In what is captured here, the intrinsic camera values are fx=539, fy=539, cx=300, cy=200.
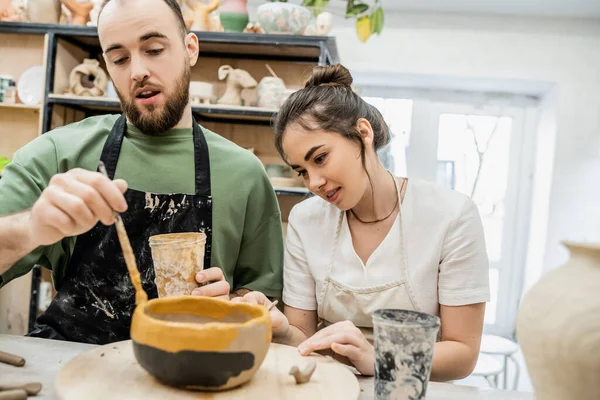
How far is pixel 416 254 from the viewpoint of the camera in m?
1.54

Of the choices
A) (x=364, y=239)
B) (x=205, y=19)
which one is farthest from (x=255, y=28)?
(x=364, y=239)

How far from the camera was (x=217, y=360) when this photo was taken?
88 cm

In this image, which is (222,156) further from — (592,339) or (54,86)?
(54,86)

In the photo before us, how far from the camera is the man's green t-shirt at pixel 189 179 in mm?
1609

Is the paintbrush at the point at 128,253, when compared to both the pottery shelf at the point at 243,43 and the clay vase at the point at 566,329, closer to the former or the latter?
the clay vase at the point at 566,329

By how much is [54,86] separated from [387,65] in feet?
8.69

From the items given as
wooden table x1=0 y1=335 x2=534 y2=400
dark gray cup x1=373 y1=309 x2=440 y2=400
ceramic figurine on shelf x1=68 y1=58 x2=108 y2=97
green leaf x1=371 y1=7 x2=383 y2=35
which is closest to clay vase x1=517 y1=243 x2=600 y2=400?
dark gray cup x1=373 y1=309 x2=440 y2=400

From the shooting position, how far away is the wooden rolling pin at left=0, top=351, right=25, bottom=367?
3.71 ft

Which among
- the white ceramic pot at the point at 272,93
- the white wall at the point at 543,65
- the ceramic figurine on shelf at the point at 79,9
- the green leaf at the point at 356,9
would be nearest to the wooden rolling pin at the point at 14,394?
the white ceramic pot at the point at 272,93

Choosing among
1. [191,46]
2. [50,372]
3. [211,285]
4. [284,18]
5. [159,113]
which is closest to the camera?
[50,372]

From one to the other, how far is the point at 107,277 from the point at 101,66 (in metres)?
2.77

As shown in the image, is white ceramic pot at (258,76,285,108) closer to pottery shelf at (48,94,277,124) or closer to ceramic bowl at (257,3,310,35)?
pottery shelf at (48,94,277,124)

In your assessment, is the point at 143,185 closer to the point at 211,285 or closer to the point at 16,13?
the point at 211,285

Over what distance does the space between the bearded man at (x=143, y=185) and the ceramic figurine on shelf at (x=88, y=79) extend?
6.39 feet
